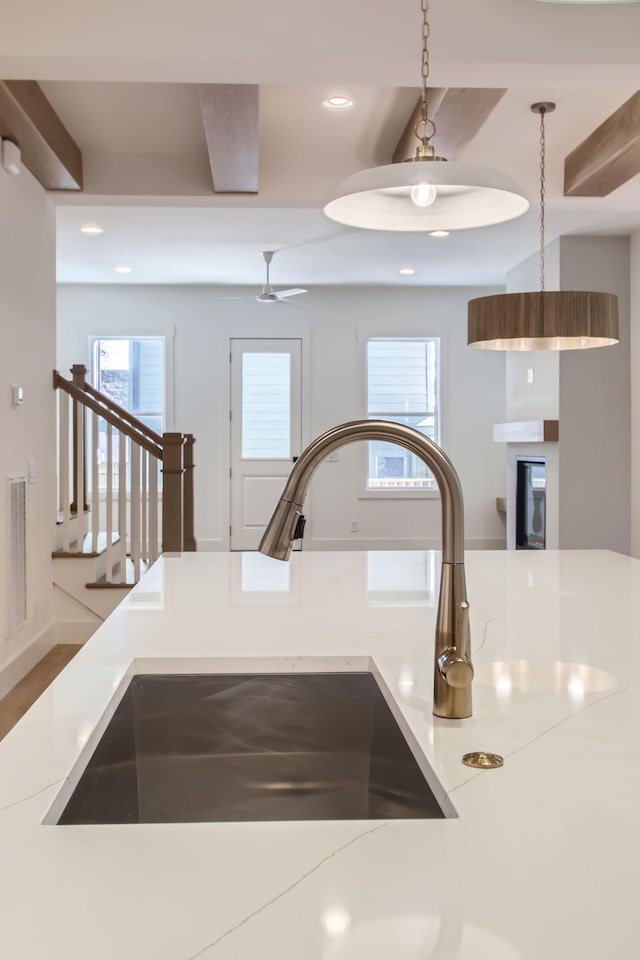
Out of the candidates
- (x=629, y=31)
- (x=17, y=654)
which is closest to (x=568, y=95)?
(x=629, y=31)

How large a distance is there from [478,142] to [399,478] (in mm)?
4795

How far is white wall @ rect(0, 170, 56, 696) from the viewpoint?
13.3ft

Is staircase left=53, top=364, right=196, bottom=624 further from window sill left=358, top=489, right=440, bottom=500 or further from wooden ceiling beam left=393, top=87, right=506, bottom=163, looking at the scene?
window sill left=358, top=489, right=440, bottom=500

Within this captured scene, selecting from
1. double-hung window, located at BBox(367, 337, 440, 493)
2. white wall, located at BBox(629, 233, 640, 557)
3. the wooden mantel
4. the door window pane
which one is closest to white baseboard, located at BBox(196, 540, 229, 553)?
the door window pane

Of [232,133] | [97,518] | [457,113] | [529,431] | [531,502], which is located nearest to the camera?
[457,113]

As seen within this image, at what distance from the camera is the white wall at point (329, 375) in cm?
864

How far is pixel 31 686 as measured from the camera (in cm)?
417

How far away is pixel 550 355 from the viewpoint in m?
6.51

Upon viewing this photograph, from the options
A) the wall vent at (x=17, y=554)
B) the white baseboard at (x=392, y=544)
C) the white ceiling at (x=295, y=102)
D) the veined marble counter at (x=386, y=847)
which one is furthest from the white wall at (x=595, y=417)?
the veined marble counter at (x=386, y=847)

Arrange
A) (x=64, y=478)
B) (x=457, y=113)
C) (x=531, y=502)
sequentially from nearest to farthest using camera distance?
1. (x=457, y=113)
2. (x=64, y=478)
3. (x=531, y=502)

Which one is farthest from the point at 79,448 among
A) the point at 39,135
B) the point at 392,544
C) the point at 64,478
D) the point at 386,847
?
the point at 386,847

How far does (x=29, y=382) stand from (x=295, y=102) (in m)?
1.92

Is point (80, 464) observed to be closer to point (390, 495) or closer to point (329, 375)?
point (329, 375)

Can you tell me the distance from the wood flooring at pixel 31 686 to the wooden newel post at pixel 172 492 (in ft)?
2.65
